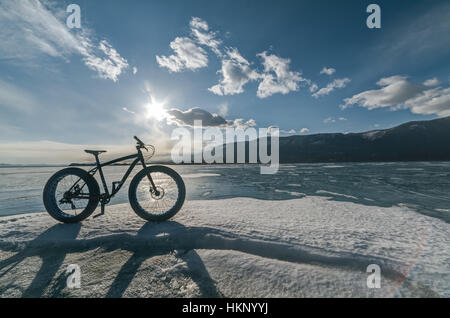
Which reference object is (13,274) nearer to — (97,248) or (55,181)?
(97,248)

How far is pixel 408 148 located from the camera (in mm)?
88125

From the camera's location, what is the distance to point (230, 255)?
2027mm

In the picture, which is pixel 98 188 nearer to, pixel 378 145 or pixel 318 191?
pixel 318 191

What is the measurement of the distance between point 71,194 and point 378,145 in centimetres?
13001

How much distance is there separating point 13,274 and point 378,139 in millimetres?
136945

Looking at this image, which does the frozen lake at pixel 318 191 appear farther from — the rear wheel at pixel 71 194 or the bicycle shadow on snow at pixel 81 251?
the bicycle shadow on snow at pixel 81 251

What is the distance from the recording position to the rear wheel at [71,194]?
316 cm

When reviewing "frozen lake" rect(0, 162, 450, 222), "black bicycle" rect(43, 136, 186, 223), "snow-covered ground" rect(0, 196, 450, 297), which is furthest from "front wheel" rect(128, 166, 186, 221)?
"frozen lake" rect(0, 162, 450, 222)

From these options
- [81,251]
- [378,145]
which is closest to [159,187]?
[81,251]

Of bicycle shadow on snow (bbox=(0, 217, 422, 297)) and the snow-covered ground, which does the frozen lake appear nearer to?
the snow-covered ground

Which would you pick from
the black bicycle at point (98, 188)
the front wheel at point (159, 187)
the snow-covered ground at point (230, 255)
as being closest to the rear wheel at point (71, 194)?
the black bicycle at point (98, 188)

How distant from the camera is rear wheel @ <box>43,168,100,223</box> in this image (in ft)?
10.4

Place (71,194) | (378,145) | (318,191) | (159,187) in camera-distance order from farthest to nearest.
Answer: (378,145)
(318,191)
(159,187)
(71,194)

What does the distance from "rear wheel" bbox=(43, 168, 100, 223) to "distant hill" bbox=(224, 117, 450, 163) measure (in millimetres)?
83084
